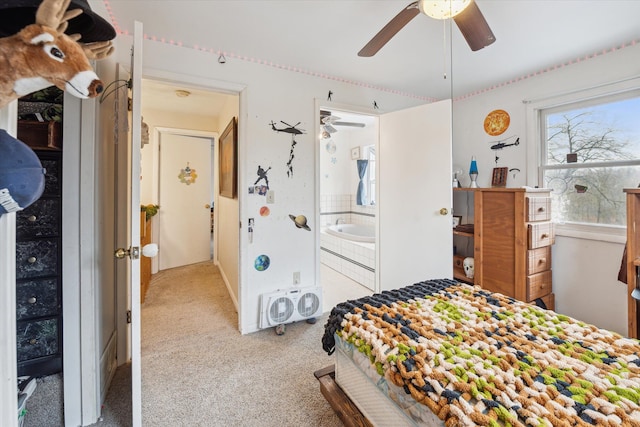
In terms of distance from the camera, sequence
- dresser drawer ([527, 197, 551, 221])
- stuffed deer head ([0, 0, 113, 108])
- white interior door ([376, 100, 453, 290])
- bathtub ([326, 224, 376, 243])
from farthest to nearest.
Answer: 1. bathtub ([326, 224, 376, 243])
2. white interior door ([376, 100, 453, 290])
3. dresser drawer ([527, 197, 551, 221])
4. stuffed deer head ([0, 0, 113, 108])

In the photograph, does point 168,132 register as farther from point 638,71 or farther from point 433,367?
point 638,71

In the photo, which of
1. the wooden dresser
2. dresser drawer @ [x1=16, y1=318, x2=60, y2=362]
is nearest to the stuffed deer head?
dresser drawer @ [x1=16, y1=318, x2=60, y2=362]

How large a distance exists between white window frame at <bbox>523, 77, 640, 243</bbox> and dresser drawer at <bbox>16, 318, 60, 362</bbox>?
3.60 metres

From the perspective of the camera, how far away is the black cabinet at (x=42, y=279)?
1257 millimetres

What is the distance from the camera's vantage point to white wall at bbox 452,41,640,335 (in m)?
2.15

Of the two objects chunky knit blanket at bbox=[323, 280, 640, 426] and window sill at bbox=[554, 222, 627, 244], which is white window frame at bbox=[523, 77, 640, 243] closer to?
window sill at bbox=[554, 222, 627, 244]

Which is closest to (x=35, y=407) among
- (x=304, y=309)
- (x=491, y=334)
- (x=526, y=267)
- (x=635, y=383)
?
(x=304, y=309)

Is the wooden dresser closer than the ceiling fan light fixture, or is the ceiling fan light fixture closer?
the ceiling fan light fixture

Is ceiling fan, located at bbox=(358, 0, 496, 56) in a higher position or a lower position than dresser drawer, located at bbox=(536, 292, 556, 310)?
higher

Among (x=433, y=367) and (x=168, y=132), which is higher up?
(x=168, y=132)

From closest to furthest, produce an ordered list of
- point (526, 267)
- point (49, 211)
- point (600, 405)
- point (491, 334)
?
1. point (600, 405)
2. point (491, 334)
3. point (49, 211)
4. point (526, 267)

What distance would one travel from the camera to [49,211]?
130cm

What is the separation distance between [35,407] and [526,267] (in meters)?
3.19

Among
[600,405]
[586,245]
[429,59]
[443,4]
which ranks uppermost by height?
[429,59]
